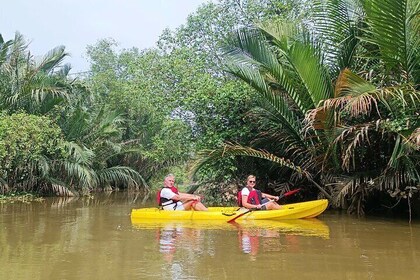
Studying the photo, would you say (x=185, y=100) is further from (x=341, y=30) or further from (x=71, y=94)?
(x=71, y=94)

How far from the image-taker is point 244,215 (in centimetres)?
994

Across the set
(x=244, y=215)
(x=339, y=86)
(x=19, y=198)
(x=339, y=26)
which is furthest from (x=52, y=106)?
(x=339, y=86)

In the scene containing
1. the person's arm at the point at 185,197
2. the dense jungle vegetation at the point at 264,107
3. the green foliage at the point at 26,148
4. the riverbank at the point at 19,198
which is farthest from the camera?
the riverbank at the point at 19,198

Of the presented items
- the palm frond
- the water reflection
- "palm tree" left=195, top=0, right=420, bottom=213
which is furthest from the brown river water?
the palm frond

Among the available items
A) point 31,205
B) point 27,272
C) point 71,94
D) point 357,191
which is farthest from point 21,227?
point 71,94

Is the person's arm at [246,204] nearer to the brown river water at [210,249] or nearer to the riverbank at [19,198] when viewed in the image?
the brown river water at [210,249]

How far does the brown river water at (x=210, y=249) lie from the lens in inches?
216

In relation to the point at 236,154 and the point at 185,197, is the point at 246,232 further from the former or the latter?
the point at 236,154

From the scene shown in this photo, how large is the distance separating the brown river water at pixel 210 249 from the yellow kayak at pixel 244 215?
0.70 ft

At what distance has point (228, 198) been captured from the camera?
13.6 metres

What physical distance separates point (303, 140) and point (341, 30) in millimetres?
2425

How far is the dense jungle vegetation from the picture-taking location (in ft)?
29.8

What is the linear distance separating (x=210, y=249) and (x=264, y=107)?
5298 mm

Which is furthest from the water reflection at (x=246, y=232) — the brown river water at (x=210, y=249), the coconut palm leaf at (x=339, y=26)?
the coconut palm leaf at (x=339, y=26)
